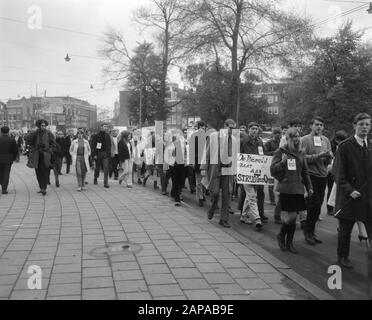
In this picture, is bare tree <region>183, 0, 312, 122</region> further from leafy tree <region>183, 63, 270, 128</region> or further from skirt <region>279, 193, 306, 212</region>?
skirt <region>279, 193, 306, 212</region>

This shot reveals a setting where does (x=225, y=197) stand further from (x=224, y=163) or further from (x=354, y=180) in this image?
(x=354, y=180)

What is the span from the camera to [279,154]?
247 inches

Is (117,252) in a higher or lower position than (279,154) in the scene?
lower

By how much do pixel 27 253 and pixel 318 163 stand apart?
434 cm

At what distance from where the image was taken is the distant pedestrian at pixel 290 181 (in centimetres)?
606

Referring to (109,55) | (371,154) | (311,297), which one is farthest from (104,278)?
(109,55)

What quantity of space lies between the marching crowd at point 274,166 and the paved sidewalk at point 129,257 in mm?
760

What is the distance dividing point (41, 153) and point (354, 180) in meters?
8.09

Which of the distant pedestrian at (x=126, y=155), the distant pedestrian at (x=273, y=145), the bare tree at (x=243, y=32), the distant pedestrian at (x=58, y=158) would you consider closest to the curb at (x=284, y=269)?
the distant pedestrian at (x=273, y=145)

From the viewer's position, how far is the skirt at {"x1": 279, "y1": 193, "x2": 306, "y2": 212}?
237 inches

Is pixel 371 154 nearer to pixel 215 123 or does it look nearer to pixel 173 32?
pixel 173 32

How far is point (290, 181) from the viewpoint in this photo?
240 inches

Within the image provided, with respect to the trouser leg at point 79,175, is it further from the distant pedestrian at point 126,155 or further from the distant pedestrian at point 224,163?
the distant pedestrian at point 224,163

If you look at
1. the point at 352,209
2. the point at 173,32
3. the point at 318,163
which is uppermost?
the point at 173,32
